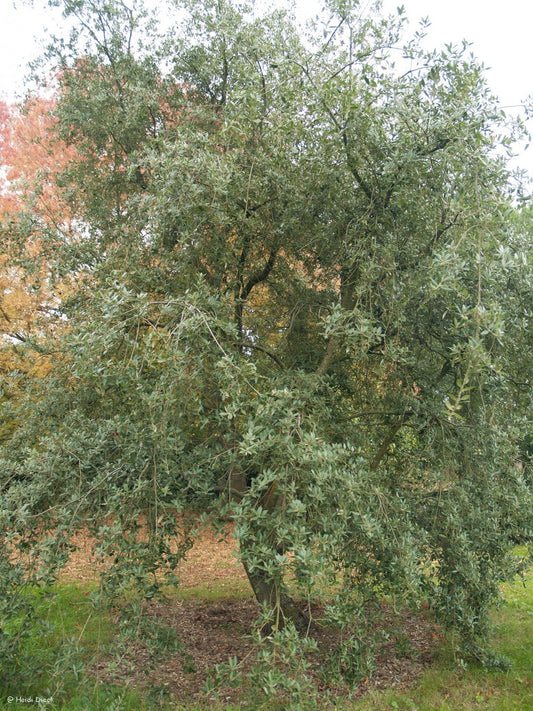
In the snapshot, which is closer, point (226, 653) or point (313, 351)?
point (313, 351)

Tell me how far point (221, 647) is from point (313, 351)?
13.2 ft

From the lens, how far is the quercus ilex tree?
3.94m

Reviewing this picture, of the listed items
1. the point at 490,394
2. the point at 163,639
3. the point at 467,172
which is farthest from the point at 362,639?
the point at 467,172

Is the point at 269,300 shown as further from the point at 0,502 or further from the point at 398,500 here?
the point at 0,502

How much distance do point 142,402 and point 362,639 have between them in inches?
104

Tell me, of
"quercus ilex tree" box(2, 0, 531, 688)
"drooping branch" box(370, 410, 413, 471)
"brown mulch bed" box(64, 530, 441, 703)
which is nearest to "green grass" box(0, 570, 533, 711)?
"brown mulch bed" box(64, 530, 441, 703)

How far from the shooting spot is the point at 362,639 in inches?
175

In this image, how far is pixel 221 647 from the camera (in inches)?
275

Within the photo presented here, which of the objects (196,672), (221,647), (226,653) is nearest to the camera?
(196,672)

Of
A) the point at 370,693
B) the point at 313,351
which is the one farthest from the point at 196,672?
the point at 313,351

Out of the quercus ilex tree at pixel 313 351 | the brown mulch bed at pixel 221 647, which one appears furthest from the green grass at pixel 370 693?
the quercus ilex tree at pixel 313 351

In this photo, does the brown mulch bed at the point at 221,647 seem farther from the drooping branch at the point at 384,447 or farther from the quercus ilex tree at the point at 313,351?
the drooping branch at the point at 384,447

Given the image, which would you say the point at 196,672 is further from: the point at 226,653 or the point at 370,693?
the point at 370,693

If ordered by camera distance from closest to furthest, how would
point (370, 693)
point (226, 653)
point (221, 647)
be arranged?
point (370, 693) < point (226, 653) < point (221, 647)
